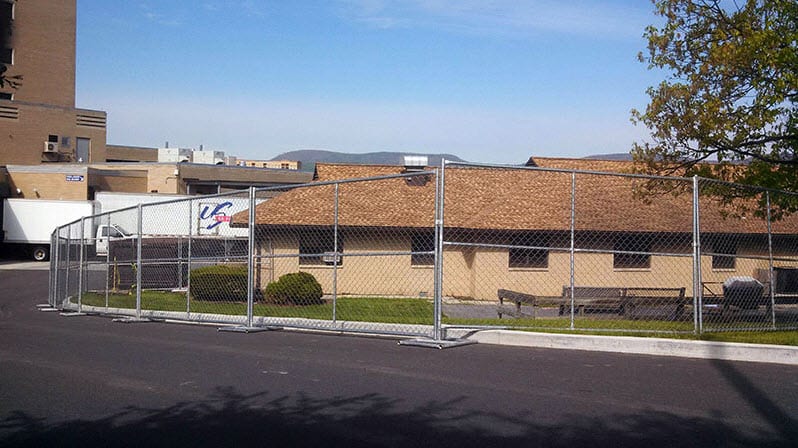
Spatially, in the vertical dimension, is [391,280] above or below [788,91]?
below

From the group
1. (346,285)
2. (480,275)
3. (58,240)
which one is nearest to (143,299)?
(58,240)

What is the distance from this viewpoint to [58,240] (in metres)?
21.3

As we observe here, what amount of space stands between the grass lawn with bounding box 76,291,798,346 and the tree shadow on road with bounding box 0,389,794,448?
5.05m

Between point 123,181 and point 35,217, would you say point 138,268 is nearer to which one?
point 35,217

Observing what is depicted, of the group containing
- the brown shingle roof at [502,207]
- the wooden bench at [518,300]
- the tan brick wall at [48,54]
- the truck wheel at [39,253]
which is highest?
the tan brick wall at [48,54]

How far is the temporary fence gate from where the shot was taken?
14.9 meters

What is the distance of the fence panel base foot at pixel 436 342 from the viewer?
440 inches

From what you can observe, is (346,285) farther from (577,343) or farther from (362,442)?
(362,442)

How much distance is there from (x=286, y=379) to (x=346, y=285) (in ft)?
42.0

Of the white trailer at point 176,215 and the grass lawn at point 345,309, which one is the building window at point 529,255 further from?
the white trailer at point 176,215

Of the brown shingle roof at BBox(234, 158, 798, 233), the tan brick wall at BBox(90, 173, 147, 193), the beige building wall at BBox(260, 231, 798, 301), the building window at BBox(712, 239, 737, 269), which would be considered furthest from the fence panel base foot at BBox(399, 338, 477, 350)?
the tan brick wall at BBox(90, 173, 147, 193)

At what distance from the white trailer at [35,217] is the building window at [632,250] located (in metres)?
32.0

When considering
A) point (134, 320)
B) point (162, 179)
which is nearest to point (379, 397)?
point (134, 320)

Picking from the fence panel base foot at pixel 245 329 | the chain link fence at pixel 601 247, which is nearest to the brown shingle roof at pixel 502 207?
the chain link fence at pixel 601 247
